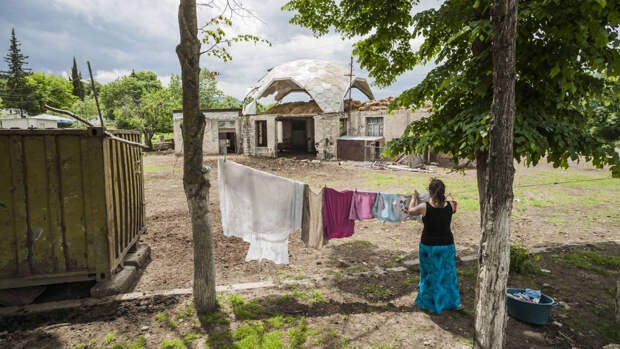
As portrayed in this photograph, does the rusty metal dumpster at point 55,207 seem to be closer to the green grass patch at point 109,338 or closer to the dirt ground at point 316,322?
the dirt ground at point 316,322

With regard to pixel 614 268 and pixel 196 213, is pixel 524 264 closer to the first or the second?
pixel 614 268

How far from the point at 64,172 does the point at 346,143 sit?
2110cm

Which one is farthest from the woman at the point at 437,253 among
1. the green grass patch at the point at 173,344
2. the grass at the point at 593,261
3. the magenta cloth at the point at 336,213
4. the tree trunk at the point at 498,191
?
the grass at the point at 593,261

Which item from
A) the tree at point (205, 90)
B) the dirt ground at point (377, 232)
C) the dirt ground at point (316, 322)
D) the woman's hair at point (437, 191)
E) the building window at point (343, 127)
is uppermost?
the tree at point (205, 90)

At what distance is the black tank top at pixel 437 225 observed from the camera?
425 cm

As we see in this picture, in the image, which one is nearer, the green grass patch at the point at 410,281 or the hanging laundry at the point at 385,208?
the green grass patch at the point at 410,281

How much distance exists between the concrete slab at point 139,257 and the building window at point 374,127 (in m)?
20.9

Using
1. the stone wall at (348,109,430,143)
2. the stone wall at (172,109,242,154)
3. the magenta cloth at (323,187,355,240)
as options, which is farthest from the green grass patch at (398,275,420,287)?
the stone wall at (172,109,242,154)

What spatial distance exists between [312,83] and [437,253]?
942 inches

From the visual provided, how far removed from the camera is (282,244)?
5.32m

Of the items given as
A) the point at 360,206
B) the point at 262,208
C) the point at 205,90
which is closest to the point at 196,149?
the point at 262,208

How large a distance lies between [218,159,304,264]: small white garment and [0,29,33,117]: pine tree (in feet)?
212

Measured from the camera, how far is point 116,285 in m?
4.80

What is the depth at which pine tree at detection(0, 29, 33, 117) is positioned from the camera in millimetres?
50188
